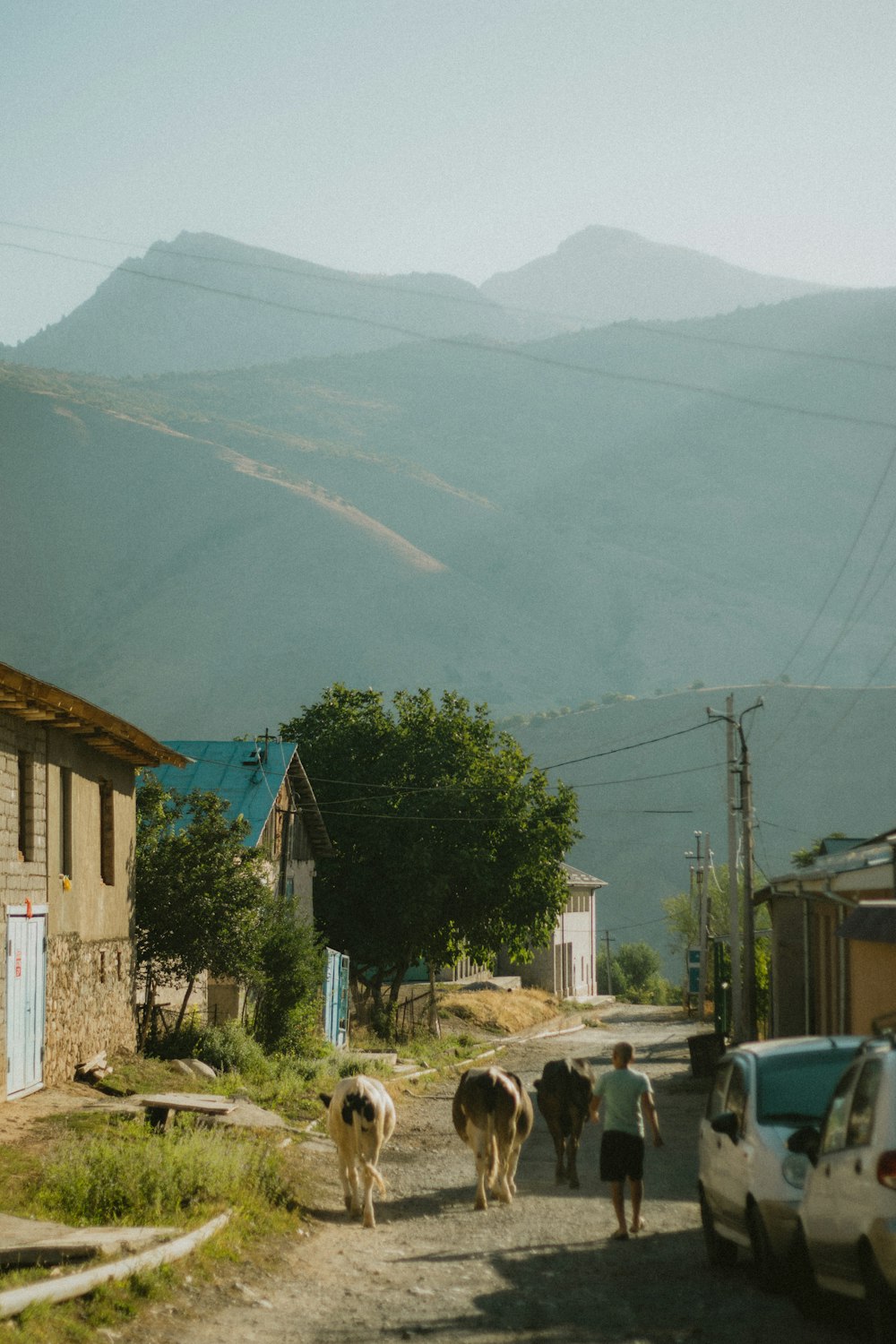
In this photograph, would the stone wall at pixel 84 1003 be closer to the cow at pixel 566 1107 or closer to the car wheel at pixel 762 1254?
the cow at pixel 566 1107

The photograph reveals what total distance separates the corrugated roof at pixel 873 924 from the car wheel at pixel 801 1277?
198 inches

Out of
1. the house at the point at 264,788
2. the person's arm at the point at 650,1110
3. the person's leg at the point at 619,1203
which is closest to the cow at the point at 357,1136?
the person's leg at the point at 619,1203

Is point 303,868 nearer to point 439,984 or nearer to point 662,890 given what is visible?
point 439,984

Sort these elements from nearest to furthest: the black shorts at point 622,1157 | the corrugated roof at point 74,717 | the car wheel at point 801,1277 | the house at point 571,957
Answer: the car wheel at point 801,1277
the black shorts at point 622,1157
the corrugated roof at point 74,717
the house at point 571,957

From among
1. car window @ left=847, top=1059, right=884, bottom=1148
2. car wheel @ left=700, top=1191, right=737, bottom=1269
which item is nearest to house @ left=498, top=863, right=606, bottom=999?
car wheel @ left=700, top=1191, right=737, bottom=1269

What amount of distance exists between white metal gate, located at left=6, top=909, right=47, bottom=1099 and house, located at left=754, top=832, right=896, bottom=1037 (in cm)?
1043

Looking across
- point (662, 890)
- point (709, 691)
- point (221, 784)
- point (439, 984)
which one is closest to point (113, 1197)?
point (221, 784)

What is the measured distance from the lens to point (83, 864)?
23203mm

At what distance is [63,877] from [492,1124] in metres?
9.40

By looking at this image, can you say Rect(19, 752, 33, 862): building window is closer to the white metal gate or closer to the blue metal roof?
the white metal gate

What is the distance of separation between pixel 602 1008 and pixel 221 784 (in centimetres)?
4275

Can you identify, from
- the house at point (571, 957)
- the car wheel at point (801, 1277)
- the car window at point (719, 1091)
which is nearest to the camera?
the car wheel at point (801, 1277)

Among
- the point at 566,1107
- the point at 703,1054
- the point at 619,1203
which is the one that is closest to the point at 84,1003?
the point at 566,1107

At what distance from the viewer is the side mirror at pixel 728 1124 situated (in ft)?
35.9
